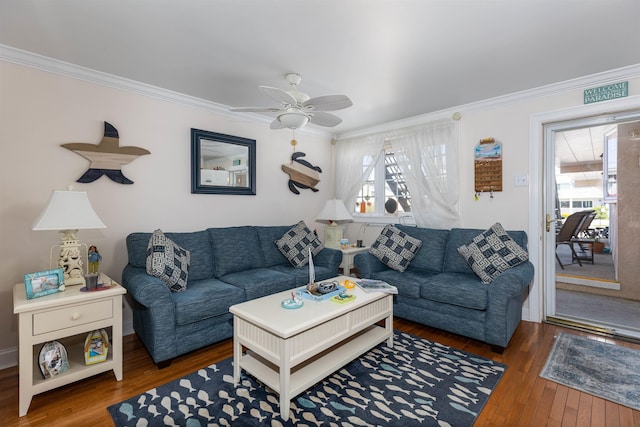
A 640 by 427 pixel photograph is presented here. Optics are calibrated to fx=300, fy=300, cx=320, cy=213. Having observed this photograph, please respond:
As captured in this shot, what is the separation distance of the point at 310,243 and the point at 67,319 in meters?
2.37

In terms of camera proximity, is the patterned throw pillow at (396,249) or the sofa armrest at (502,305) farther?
the patterned throw pillow at (396,249)

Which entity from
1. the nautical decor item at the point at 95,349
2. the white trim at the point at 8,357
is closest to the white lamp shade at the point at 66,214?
the nautical decor item at the point at 95,349

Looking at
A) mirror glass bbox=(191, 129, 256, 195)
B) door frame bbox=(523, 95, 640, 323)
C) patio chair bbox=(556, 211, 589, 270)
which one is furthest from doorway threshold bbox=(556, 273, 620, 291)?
mirror glass bbox=(191, 129, 256, 195)

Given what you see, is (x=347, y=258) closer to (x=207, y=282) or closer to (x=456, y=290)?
(x=456, y=290)

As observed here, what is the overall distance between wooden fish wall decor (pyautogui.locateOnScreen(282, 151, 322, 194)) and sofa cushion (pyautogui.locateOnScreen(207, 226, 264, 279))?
1.12 metres

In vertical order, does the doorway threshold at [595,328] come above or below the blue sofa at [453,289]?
below

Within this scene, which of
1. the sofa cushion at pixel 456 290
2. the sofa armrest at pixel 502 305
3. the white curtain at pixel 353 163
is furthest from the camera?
the white curtain at pixel 353 163

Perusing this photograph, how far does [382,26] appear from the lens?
200 centimetres

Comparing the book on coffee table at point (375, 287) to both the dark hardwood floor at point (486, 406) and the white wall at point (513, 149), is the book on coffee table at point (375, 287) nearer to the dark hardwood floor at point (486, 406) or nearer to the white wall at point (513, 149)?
the dark hardwood floor at point (486, 406)

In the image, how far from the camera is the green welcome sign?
2.68 metres

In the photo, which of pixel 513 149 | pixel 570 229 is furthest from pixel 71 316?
pixel 570 229

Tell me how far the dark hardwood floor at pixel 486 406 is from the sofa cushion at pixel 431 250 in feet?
3.33

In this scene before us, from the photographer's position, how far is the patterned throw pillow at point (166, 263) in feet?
7.96

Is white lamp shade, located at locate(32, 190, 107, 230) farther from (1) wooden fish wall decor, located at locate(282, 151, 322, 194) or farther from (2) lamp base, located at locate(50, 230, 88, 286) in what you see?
(1) wooden fish wall decor, located at locate(282, 151, 322, 194)
